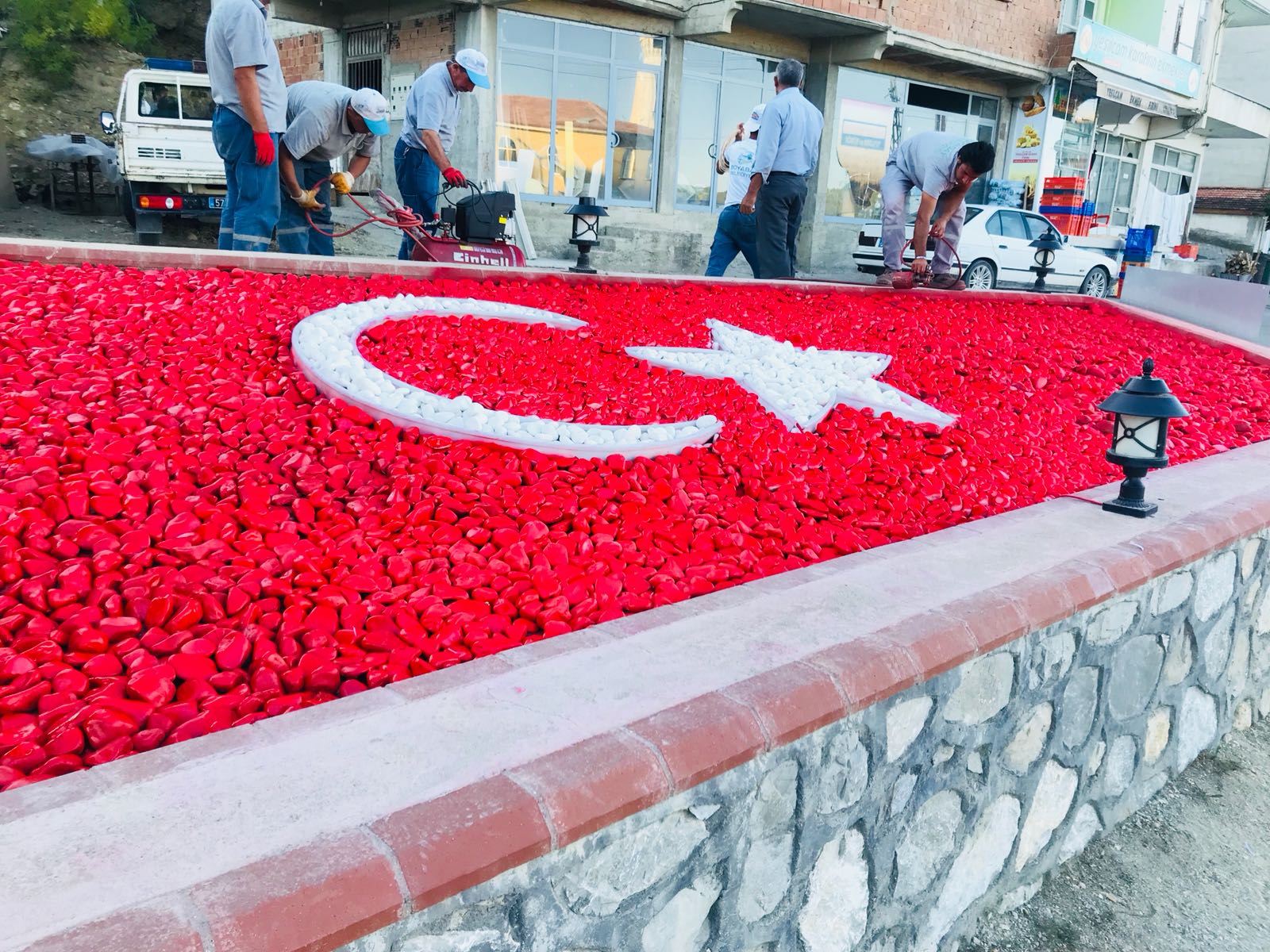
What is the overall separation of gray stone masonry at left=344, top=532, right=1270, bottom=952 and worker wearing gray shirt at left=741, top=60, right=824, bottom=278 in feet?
14.0

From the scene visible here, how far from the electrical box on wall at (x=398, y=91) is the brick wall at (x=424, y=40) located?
0.16 m

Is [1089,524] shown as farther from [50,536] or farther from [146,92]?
[146,92]

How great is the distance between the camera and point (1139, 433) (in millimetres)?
2770

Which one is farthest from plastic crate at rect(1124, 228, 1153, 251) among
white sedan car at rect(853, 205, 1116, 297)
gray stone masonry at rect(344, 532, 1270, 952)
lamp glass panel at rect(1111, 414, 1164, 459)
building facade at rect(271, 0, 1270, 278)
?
lamp glass panel at rect(1111, 414, 1164, 459)

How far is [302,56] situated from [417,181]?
10111 mm

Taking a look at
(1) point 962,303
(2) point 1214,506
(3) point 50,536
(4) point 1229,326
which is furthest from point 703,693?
(4) point 1229,326

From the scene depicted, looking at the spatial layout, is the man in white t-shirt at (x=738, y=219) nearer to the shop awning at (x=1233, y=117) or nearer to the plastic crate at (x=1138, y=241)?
the plastic crate at (x=1138, y=241)

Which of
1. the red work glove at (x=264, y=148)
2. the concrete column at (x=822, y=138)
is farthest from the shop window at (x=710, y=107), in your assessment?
the red work glove at (x=264, y=148)

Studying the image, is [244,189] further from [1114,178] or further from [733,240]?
[1114,178]

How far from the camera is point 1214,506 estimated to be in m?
2.86

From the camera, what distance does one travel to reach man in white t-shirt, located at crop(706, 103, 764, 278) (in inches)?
279

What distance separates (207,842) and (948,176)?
6730 mm

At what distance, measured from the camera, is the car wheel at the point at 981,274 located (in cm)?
1377

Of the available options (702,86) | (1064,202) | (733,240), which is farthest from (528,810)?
(1064,202)
